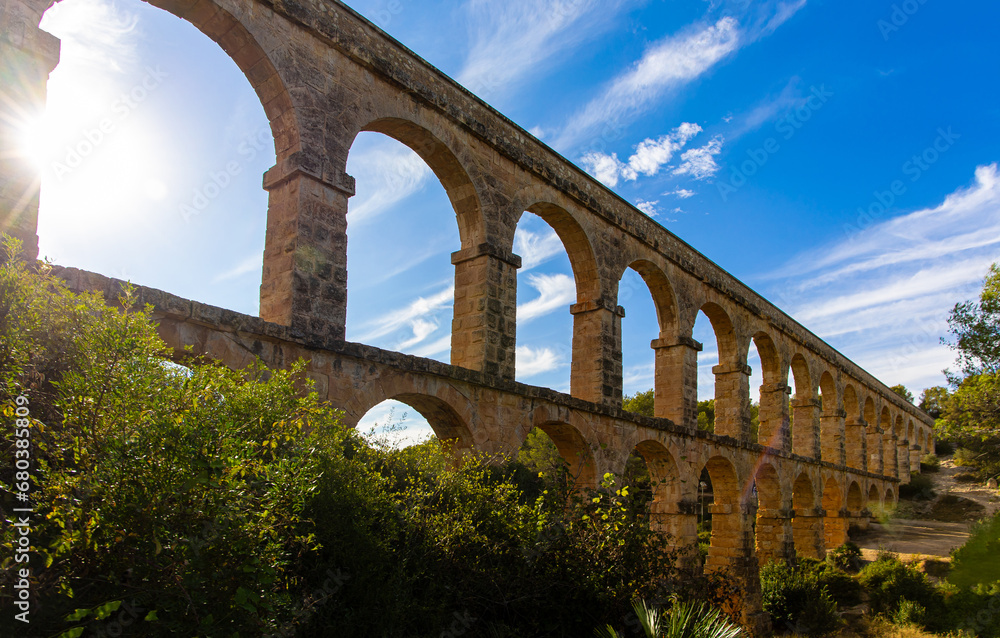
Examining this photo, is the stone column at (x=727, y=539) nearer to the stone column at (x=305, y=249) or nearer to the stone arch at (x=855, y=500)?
the stone column at (x=305, y=249)

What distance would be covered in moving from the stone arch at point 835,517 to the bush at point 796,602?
7.30 meters

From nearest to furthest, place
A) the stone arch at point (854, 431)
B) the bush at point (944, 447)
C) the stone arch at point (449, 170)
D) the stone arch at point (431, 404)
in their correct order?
1. the stone arch at point (431, 404)
2. the stone arch at point (449, 170)
3. the stone arch at point (854, 431)
4. the bush at point (944, 447)

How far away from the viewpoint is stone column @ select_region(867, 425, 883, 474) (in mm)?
28750

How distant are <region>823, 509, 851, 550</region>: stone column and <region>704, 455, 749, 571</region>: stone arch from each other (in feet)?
34.2

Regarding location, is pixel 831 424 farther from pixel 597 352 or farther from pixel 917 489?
pixel 597 352

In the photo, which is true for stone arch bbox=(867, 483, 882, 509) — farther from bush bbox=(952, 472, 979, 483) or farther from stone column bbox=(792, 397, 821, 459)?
bush bbox=(952, 472, 979, 483)

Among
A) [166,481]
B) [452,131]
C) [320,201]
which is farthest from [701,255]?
[166,481]

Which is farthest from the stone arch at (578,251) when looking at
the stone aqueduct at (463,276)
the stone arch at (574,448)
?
the stone arch at (574,448)

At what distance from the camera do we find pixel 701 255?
14.6 m

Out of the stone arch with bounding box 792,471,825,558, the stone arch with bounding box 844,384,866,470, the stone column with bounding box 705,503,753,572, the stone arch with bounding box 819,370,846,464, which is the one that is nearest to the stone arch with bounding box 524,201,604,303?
the stone column with bounding box 705,503,753,572

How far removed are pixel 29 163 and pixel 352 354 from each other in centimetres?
304

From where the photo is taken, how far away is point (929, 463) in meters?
40.8

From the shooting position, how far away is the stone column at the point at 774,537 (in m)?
Answer: 16.2

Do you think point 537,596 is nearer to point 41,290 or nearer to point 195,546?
point 195,546
